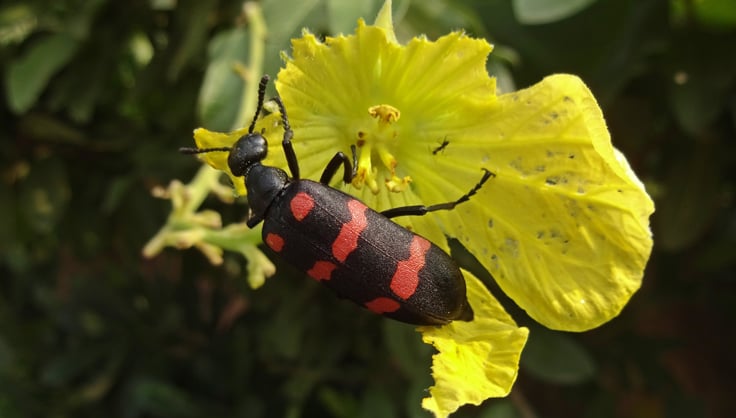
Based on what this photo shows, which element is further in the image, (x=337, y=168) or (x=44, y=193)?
(x=44, y=193)

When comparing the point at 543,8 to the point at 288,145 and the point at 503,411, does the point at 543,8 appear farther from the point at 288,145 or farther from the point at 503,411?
the point at 503,411

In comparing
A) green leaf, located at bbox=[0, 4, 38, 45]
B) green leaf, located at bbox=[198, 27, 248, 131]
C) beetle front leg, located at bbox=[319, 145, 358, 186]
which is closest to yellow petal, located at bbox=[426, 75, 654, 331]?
beetle front leg, located at bbox=[319, 145, 358, 186]

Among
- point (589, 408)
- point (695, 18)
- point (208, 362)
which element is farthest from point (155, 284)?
point (695, 18)

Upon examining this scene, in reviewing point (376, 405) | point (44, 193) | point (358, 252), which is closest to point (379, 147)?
point (358, 252)

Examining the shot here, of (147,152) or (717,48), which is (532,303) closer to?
(717,48)

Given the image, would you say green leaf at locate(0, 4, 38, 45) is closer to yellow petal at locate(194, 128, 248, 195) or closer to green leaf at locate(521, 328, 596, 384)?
yellow petal at locate(194, 128, 248, 195)

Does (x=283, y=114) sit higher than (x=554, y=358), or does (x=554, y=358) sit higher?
(x=283, y=114)
